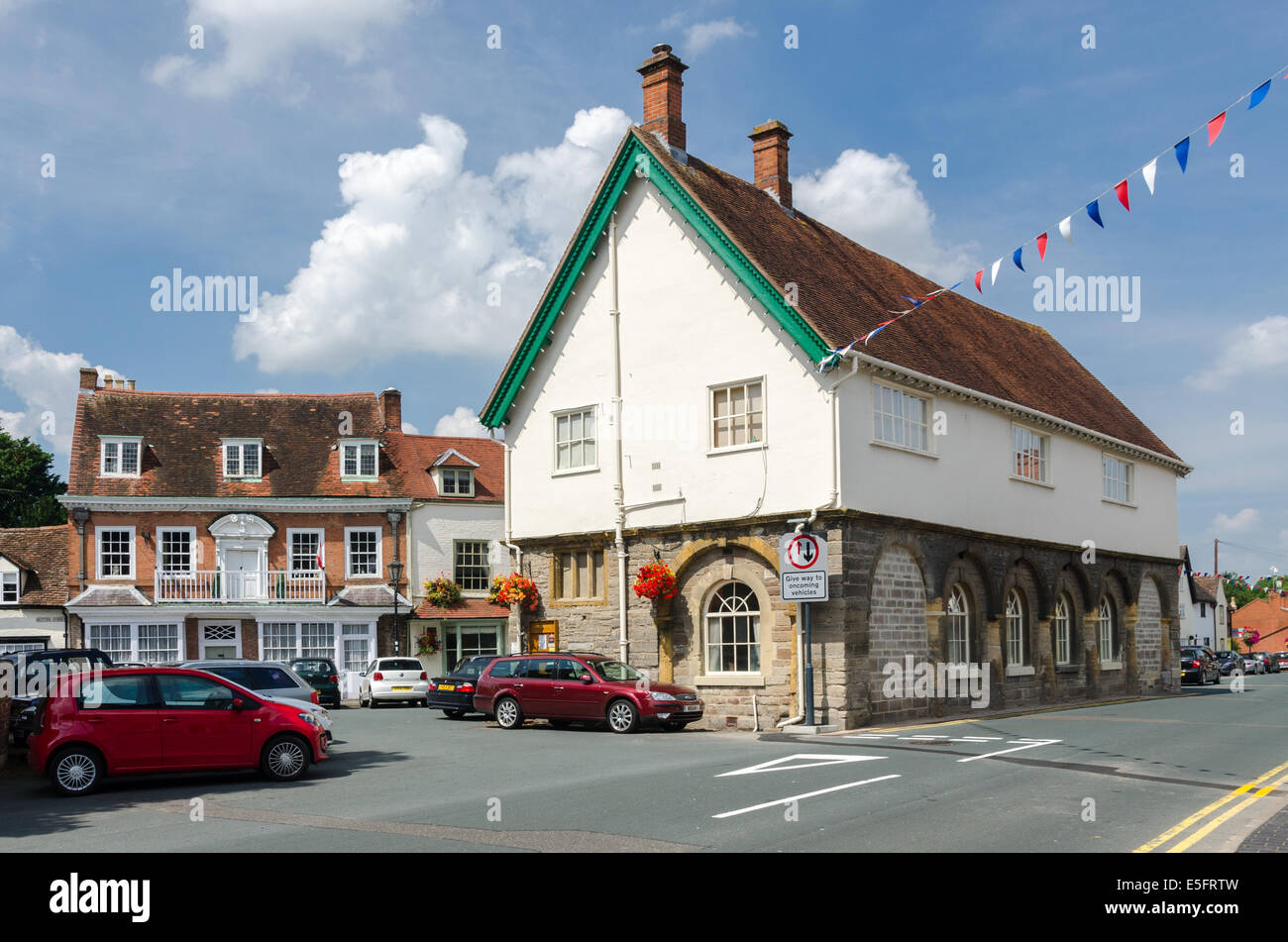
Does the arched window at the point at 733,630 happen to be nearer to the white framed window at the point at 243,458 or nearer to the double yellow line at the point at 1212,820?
the double yellow line at the point at 1212,820

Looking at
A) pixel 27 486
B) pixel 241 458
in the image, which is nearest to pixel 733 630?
pixel 241 458

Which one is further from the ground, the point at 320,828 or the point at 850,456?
the point at 850,456

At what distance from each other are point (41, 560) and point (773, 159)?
29.3 m

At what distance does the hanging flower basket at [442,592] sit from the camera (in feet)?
136

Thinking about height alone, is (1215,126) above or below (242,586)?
above

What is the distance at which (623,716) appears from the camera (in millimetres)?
21516

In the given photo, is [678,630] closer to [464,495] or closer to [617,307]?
[617,307]

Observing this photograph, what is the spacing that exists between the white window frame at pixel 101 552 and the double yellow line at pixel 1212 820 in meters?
35.2

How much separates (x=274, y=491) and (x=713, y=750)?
27.5 m

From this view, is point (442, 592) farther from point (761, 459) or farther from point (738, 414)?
point (761, 459)

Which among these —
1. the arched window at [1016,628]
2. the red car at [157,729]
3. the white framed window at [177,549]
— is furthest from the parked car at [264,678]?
the white framed window at [177,549]
